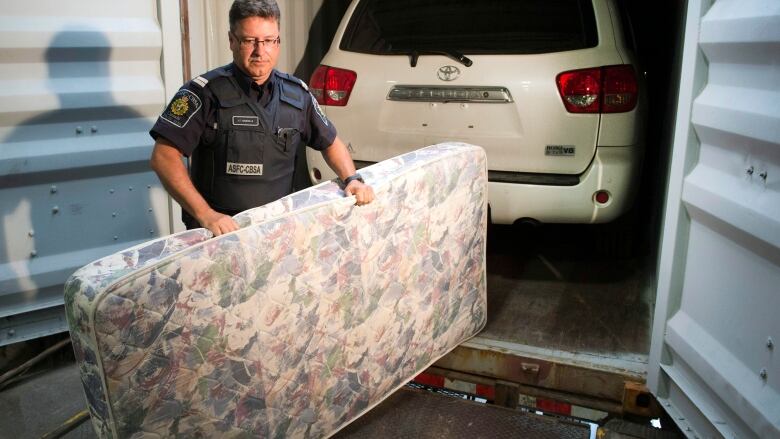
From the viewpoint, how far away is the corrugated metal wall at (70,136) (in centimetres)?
290

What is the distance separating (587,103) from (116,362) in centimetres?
248

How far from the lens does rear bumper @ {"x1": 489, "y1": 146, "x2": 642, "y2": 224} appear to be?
11.3 feet

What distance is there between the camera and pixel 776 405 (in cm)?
192

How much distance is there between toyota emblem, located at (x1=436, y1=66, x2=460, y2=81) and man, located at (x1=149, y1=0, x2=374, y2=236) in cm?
97

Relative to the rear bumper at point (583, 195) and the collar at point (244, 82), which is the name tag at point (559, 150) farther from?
the collar at point (244, 82)

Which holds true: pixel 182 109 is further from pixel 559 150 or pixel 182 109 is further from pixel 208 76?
pixel 559 150

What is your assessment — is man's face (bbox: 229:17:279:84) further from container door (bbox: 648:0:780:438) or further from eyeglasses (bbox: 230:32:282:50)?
container door (bbox: 648:0:780:438)

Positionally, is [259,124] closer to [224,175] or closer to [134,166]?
[224,175]

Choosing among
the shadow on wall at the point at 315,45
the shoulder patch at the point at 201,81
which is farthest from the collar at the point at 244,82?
the shadow on wall at the point at 315,45

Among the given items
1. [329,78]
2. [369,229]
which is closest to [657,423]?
[369,229]

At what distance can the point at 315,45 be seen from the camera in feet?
15.3

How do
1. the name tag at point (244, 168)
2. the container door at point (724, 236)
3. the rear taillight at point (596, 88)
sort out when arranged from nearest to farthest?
the container door at point (724, 236)
the name tag at point (244, 168)
the rear taillight at point (596, 88)

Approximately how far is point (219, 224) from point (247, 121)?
2.08 feet

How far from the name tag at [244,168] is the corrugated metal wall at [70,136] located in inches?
40.2
